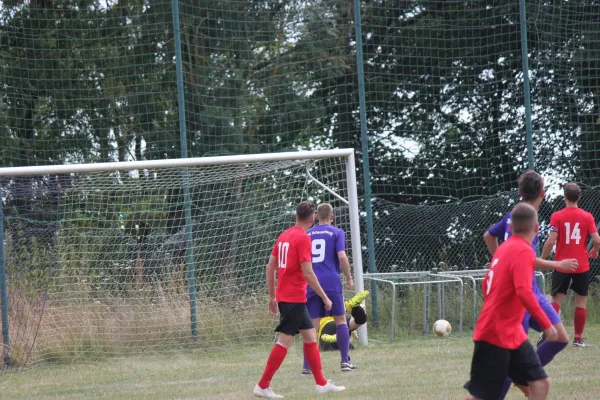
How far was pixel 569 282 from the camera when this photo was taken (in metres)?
9.77

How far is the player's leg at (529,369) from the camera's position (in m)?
4.93

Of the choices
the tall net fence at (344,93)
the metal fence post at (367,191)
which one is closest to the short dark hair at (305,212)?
the metal fence post at (367,191)

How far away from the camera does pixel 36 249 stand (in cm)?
1093

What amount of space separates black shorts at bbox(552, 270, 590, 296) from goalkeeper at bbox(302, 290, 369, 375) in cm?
213

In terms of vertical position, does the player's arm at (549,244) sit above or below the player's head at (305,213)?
below

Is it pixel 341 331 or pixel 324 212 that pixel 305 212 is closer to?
pixel 324 212

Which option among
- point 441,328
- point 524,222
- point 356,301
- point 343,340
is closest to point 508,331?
point 524,222

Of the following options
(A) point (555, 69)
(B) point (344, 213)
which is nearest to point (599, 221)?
(A) point (555, 69)

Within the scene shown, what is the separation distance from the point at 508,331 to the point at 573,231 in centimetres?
510

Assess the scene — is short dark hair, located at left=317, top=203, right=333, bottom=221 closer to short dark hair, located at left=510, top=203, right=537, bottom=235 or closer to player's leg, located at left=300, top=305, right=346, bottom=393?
player's leg, located at left=300, top=305, right=346, bottom=393

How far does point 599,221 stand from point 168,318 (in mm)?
7297

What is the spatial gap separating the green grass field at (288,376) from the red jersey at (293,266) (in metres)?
0.83

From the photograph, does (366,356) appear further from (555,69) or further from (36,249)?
(555,69)

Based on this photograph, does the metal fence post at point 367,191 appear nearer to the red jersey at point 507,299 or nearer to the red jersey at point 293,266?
the red jersey at point 293,266
